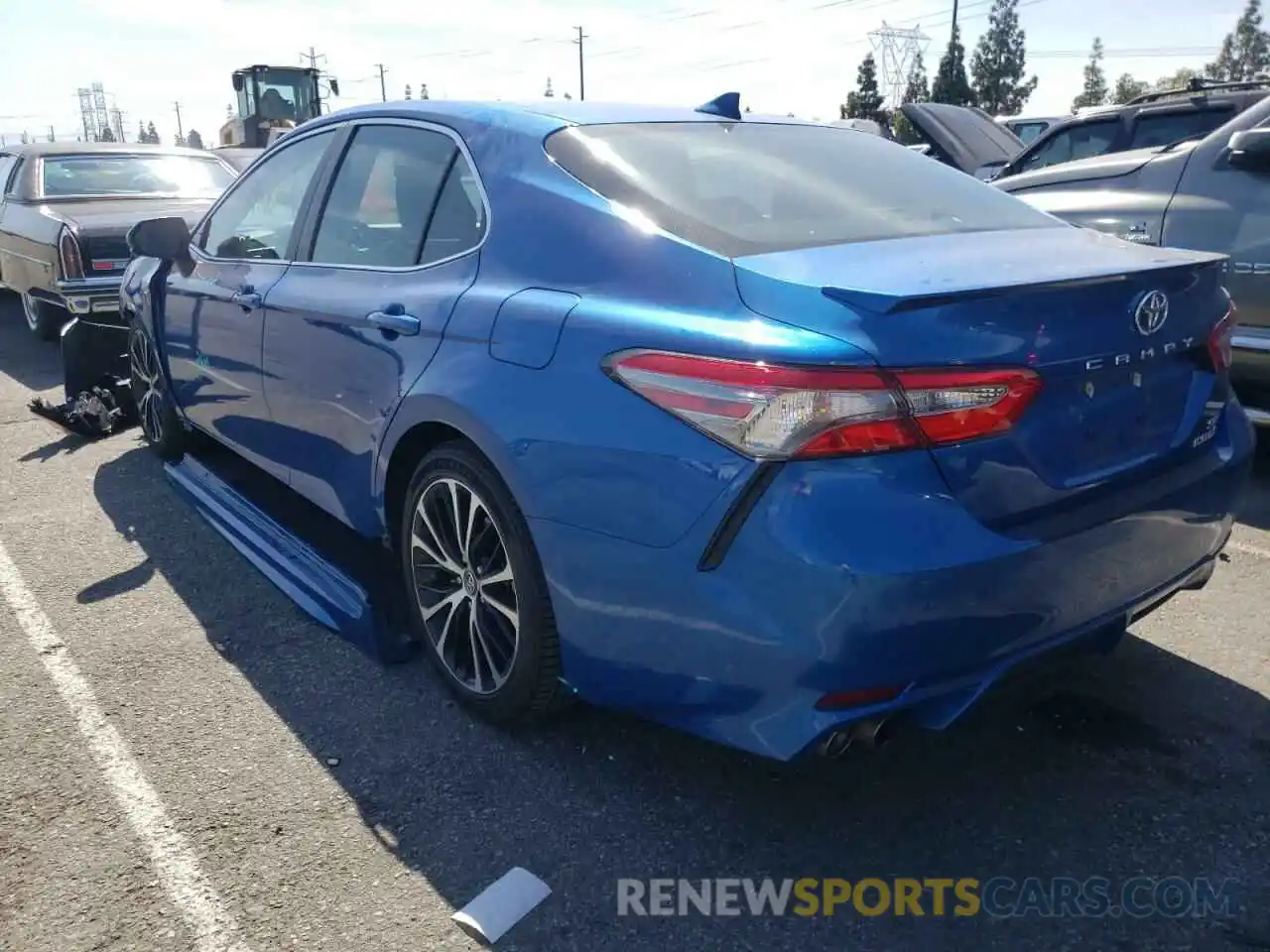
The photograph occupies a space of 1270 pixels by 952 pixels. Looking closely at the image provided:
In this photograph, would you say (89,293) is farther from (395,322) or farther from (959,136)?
(959,136)

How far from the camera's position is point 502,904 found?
2.25m

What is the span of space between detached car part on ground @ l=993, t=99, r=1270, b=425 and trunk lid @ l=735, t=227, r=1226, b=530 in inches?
88.5

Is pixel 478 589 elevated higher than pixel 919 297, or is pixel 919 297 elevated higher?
pixel 919 297

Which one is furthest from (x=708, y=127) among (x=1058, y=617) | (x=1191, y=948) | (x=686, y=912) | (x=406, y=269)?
(x=1191, y=948)

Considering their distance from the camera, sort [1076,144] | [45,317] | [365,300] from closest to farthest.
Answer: [365,300] < [1076,144] < [45,317]

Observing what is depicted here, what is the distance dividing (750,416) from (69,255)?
291 inches

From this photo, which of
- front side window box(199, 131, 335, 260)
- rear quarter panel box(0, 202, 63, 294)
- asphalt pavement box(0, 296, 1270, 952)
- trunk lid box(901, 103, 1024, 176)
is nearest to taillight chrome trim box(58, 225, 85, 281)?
rear quarter panel box(0, 202, 63, 294)

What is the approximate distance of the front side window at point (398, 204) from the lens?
116 inches

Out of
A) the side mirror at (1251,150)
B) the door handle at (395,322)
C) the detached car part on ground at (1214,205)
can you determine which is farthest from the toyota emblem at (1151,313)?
the side mirror at (1251,150)

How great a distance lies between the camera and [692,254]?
229cm

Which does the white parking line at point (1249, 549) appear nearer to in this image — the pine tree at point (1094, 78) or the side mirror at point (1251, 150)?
the side mirror at point (1251, 150)

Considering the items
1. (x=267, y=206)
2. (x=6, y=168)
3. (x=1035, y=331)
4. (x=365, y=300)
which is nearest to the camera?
(x=1035, y=331)

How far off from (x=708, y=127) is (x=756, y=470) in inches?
59.0

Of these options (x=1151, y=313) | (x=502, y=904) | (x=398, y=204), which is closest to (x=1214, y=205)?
(x=1151, y=313)
